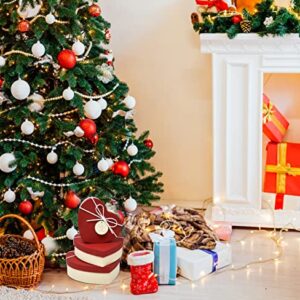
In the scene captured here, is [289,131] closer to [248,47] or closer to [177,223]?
[248,47]

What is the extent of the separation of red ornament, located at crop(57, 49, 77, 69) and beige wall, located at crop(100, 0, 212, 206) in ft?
3.31

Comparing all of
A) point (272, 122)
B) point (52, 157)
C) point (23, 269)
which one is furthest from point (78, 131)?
point (272, 122)

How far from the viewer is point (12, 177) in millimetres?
2977

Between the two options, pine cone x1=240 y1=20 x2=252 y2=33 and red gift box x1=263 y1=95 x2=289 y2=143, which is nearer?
pine cone x1=240 y1=20 x2=252 y2=33

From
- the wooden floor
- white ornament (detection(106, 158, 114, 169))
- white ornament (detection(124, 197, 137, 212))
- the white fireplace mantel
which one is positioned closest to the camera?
the wooden floor

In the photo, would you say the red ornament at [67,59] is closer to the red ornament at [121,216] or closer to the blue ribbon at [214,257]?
the red ornament at [121,216]

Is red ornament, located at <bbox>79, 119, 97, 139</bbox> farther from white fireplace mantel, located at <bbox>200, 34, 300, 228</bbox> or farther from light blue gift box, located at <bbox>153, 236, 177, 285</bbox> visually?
white fireplace mantel, located at <bbox>200, 34, 300, 228</bbox>

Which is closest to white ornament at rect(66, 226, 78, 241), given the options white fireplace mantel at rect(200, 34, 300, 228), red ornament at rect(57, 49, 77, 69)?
red ornament at rect(57, 49, 77, 69)

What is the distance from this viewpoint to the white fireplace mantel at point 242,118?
11.0 ft

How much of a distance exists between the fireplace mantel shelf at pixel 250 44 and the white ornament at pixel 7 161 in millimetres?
1138

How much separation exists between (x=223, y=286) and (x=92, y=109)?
3.17 ft

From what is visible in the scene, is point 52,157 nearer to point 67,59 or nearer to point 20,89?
point 20,89

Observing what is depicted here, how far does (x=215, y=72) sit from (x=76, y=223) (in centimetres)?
109

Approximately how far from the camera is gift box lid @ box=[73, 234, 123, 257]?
2830 millimetres
